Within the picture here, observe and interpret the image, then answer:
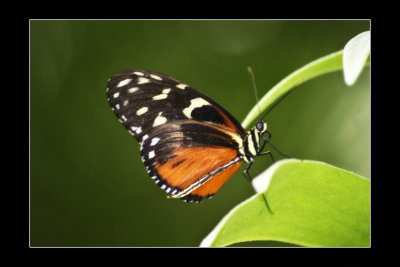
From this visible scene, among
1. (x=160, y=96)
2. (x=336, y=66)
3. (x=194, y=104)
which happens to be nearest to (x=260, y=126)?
(x=194, y=104)

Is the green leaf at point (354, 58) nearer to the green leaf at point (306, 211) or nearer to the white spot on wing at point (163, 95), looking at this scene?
the green leaf at point (306, 211)

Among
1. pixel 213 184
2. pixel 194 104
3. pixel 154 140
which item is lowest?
pixel 213 184

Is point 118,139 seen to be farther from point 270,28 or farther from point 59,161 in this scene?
point 270,28

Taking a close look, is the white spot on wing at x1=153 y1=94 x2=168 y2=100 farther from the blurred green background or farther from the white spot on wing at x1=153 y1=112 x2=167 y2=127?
the blurred green background

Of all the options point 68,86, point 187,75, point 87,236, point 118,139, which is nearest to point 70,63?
point 68,86

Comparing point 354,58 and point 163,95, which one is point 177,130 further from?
point 354,58

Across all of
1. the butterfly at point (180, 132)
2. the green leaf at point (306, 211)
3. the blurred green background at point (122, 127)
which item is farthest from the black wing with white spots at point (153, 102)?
the green leaf at point (306, 211)

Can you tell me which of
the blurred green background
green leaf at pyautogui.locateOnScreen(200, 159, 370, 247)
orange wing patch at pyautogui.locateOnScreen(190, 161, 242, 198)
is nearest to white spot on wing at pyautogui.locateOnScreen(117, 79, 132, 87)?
orange wing patch at pyautogui.locateOnScreen(190, 161, 242, 198)
